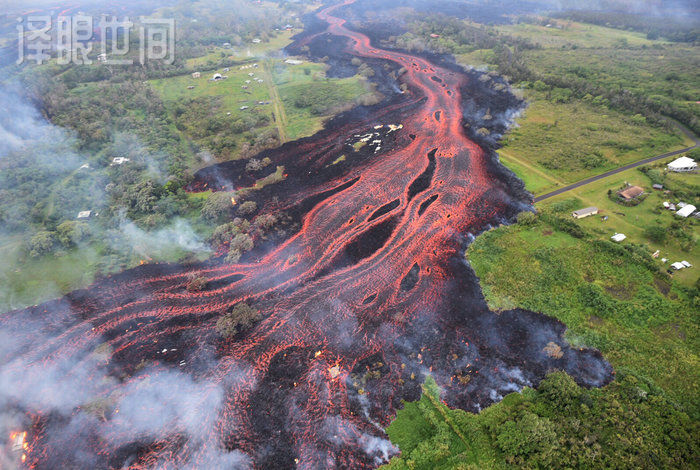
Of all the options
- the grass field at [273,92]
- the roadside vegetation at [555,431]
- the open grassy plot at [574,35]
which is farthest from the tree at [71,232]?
the open grassy plot at [574,35]

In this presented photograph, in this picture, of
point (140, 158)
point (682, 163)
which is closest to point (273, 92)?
point (140, 158)

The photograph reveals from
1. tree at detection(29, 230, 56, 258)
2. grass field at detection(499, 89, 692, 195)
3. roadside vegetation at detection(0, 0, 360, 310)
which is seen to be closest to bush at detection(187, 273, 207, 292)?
roadside vegetation at detection(0, 0, 360, 310)

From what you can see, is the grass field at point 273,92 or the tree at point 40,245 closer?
the tree at point 40,245

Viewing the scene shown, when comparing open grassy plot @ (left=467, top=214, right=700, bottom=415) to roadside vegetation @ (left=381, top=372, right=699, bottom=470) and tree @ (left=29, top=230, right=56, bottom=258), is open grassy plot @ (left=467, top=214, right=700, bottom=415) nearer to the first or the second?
roadside vegetation @ (left=381, top=372, right=699, bottom=470)

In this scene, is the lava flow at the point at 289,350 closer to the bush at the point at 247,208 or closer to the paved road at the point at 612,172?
the bush at the point at 247,208

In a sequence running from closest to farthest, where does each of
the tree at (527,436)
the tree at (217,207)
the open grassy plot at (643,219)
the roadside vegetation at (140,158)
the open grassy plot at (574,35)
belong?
the tree at (527,436), the open grassy plot at (643,219), the roadside vegetation at (140,158), the tree at (217,207), the open grassy plot at (574,35)

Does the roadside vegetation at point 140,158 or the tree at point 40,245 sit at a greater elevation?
the roadside vegetation at point 140,158

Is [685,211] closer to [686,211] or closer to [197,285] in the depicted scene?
[686,211]

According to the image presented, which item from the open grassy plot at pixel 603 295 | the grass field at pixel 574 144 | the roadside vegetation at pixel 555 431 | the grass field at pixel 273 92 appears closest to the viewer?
the roadside vegetation at pixel 555 431
